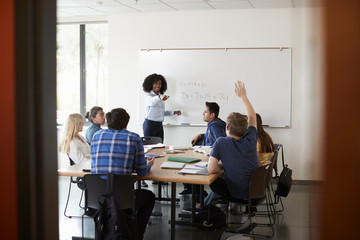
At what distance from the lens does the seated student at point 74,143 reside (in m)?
4.35

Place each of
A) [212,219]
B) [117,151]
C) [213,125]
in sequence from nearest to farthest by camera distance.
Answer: [117,151] < [212,219] < [213,125]

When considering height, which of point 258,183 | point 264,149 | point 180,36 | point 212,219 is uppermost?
point 180,36

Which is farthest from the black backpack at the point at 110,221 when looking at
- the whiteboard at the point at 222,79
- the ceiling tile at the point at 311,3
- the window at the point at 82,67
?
the window at the point at 82,67

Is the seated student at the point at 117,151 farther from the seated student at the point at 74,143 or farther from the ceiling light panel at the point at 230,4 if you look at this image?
the ceiling light panel at the point at 230,4

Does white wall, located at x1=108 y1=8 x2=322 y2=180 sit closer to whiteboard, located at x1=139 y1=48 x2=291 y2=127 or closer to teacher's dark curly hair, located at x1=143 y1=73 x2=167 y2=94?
whiteboard, located at x1=139 y1=48 x2=291 y2=127

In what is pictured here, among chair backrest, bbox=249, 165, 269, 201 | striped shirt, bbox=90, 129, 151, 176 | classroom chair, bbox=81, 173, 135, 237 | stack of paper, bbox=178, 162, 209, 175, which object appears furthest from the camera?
chair backrest, bbox=249, 165, 269, 201

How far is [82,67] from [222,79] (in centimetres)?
257

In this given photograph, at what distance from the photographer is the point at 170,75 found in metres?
6.77

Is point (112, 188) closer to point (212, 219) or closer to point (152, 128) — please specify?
point (212, 219)

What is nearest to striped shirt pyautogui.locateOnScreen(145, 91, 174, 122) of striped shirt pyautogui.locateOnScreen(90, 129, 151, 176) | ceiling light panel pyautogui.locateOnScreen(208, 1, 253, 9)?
ceiling light panel pyautogui.locateOnScreen(208, 1, 253, 9)

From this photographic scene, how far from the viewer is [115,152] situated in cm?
334

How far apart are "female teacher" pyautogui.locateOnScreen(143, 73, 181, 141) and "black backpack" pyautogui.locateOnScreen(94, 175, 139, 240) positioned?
3.20 metres

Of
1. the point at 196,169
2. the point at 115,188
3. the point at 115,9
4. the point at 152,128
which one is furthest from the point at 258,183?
the point at 115,9

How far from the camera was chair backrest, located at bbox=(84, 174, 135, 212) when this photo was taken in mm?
3250
